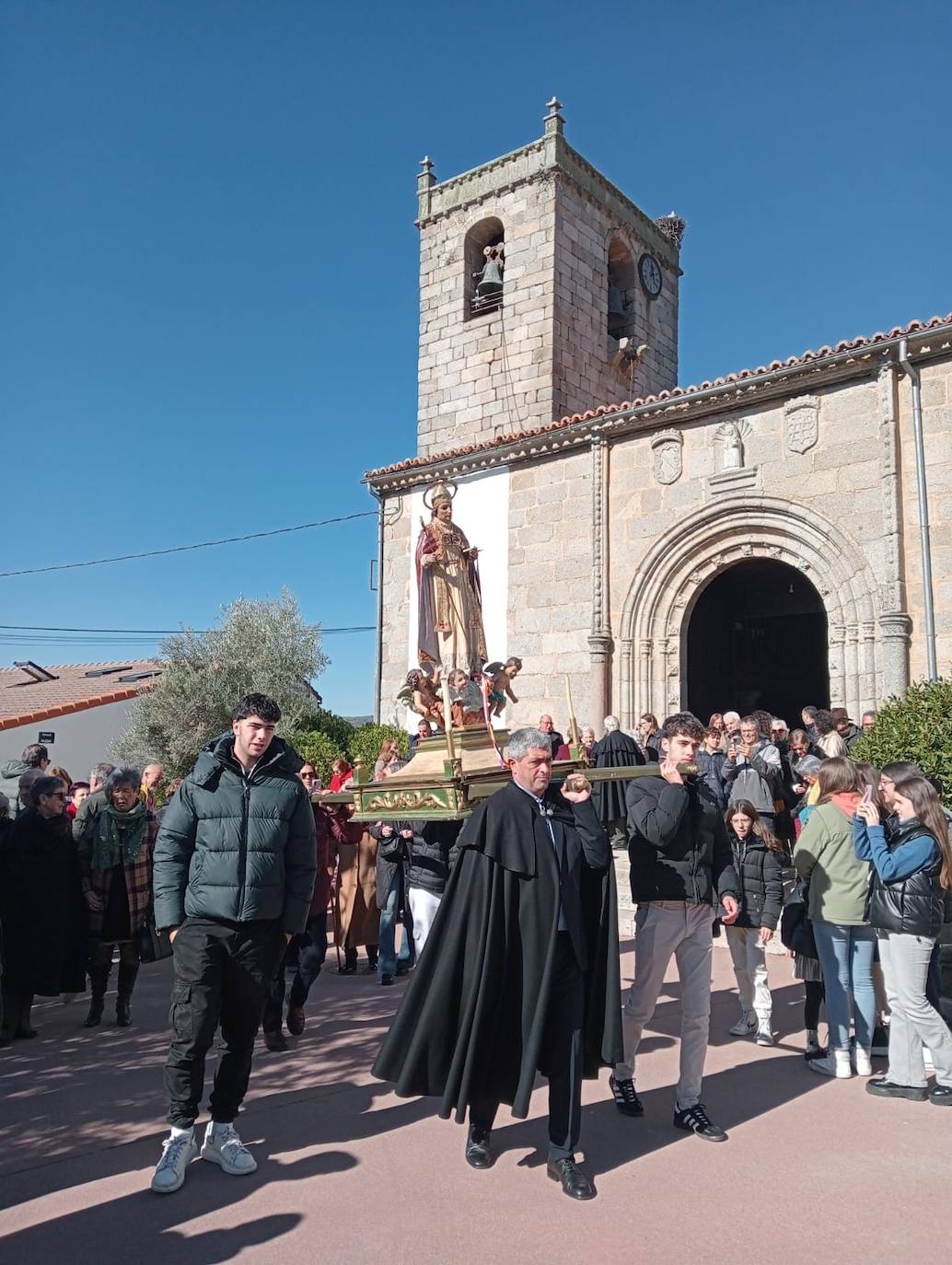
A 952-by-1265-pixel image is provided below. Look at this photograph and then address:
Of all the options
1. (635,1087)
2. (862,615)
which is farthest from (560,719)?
(635,1087)

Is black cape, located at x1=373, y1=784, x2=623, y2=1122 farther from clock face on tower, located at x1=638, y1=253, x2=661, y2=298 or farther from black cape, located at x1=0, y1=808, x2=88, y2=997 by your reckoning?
clock face on tower, located at x1=638, y1=253, x2=661, y2=298

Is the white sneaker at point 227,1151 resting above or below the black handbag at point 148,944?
below

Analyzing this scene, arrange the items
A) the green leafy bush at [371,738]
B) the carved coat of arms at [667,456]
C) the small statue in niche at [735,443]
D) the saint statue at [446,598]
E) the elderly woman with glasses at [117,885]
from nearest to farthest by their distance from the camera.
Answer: the elderly woman with glasses at [117,885] → the saint statue at [446,598] → the small statue in niche at [735,443] → the carved coat of arms at [667,456] → the green leafy bush at [371,738]

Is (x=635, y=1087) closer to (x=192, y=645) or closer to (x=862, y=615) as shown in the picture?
(x=862, y=615)

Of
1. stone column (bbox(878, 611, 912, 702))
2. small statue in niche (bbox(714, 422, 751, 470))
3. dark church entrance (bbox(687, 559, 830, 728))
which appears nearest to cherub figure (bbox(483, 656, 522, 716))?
stone column (bbox(878, 611, 912, 702))

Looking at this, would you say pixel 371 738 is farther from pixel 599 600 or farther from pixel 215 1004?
pixel 215 1004

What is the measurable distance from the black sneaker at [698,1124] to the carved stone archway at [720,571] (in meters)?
9.14

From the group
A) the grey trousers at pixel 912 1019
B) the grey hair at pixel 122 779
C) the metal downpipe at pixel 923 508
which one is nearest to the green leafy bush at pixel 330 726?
the metal downpipe at pixel 923 508

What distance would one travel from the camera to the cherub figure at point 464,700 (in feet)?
22.2

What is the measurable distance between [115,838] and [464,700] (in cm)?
296

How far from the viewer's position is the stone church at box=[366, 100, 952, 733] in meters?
12.2

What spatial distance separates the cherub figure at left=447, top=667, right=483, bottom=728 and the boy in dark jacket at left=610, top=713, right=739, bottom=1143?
2526 mm

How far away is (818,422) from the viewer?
12.9 metres

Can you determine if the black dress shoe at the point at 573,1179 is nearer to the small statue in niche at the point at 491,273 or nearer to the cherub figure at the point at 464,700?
the cherub figure at the point at 464,700
